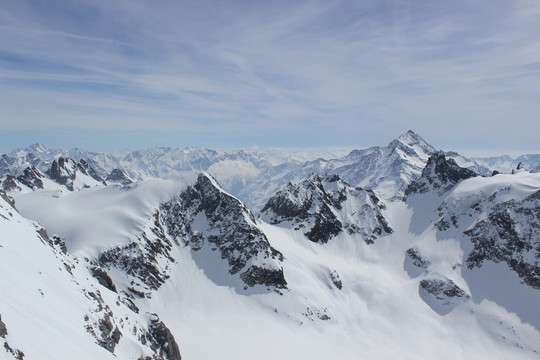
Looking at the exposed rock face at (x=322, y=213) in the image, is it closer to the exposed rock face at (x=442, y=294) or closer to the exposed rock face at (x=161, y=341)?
the exposed rock face at (x=442, y=294)

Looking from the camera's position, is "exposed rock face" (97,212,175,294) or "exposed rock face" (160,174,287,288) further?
"exposed rock face" (160,174,287,288)

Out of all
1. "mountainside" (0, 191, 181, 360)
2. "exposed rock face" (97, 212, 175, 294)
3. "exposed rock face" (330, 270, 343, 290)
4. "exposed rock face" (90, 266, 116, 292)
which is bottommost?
"mountainside" (0, 191, 181, 360)

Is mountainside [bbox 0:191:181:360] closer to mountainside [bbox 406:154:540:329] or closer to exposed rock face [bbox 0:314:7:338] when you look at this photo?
exposed rock face [bbox 0:314:7:338]

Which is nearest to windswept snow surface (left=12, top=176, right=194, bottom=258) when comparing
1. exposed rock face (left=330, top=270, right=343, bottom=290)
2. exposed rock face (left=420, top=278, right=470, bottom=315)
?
exposed rock face (left=330, top=270, right=343, bottom=290)

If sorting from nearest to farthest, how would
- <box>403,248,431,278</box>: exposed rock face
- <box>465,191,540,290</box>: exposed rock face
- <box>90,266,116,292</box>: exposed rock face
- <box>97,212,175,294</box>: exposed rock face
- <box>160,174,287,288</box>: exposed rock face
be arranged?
1. <box>90,266,116,292</box>: exposed rock face
2. <box>97,212,175,294</box>: exposed rock face
3. <box>160,174,287,288</box>: exposed rock face
4. <box>465,191,540,290</box>: exposed rock face
5. <box>403,248,431,278</box>: exposed rock face

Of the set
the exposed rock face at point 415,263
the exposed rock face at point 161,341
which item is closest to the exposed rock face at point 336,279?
the exposed rock face at point 415,263

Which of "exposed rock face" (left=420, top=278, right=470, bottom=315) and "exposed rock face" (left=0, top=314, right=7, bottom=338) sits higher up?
"exposed rock face" (left=420, top=278, right=470, bottom=315)

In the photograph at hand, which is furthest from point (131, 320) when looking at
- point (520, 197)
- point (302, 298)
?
point (520, 197)
